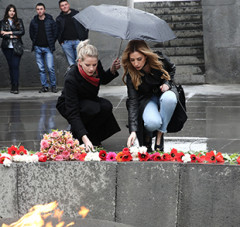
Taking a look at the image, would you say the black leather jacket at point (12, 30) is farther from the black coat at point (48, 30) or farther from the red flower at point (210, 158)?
the red flower at point (210, 158)

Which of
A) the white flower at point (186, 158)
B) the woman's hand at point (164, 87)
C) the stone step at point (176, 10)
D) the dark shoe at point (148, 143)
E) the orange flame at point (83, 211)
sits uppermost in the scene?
the stone step at point (176, 10)

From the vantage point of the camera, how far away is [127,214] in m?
4.31

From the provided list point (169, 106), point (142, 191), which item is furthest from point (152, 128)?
point (142, 191)

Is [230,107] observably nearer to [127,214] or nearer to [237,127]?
[237,127]

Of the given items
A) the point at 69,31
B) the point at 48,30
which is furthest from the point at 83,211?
the point at 48,30

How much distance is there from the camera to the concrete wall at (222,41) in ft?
44.4

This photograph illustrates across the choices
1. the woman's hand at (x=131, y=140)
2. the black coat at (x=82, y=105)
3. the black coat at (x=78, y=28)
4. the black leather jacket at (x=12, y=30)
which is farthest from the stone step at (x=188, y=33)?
the woman's hand at (x=131, y=140)

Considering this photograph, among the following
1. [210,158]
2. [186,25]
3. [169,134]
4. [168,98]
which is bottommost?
[169,134]

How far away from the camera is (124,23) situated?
18.1 feet

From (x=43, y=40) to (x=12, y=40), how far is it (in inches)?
26.6

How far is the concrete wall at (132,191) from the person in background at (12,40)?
8268 millimetres

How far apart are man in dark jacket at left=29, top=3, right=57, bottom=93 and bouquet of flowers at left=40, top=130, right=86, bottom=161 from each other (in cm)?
802

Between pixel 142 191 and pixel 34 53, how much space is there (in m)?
9.74

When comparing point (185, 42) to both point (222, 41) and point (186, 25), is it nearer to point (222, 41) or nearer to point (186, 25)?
point (186, 25)
